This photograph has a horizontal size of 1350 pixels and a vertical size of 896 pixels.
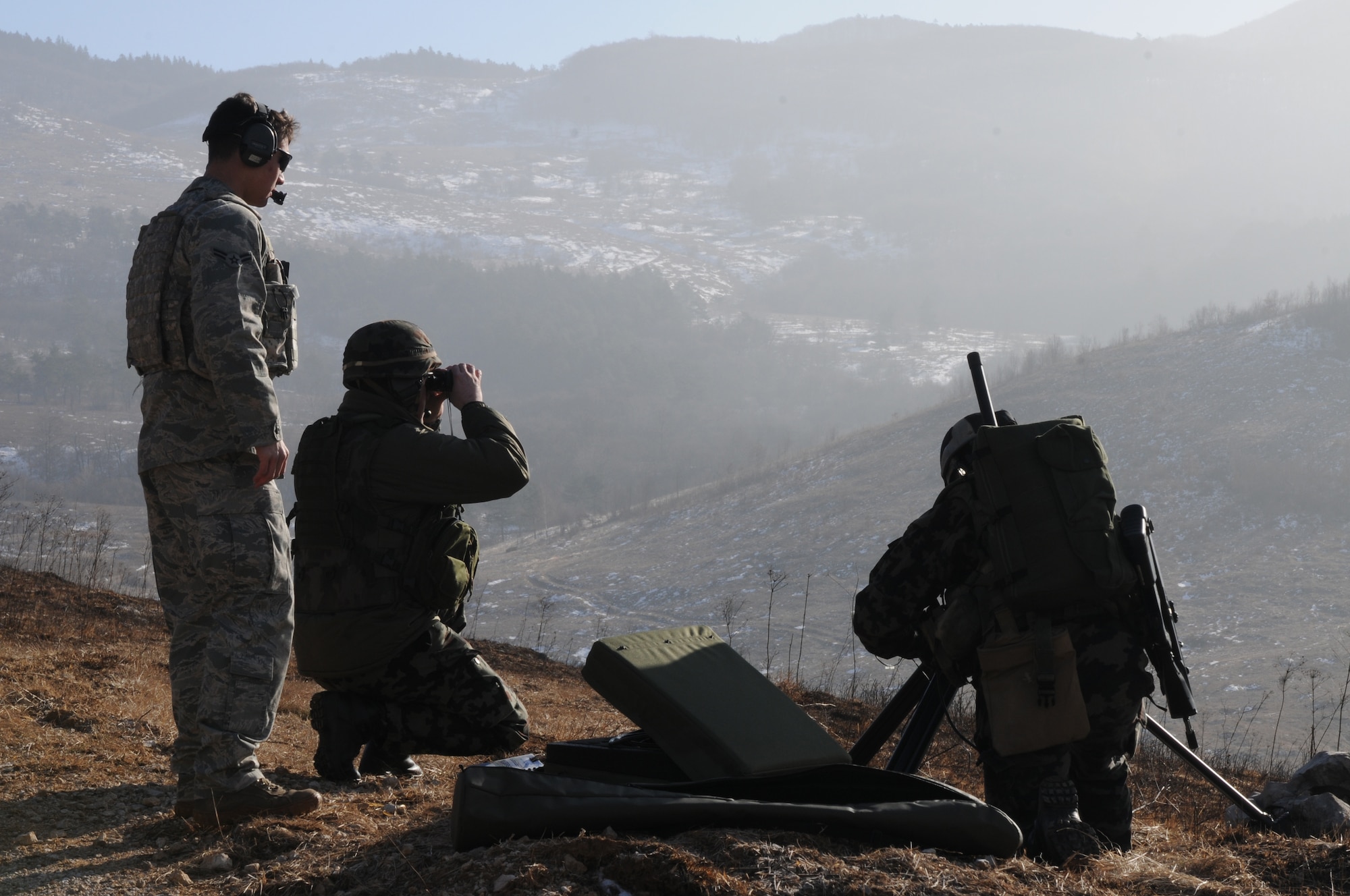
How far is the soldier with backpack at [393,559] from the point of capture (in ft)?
13.0

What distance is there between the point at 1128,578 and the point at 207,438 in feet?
10.1

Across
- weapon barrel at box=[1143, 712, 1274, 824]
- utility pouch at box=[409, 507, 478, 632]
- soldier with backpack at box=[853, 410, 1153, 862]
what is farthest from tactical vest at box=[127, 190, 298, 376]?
weapon barrel at box=[1143, 712, 1274, 824]

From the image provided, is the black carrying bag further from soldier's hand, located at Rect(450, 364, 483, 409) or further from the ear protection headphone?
the ear protection headphone

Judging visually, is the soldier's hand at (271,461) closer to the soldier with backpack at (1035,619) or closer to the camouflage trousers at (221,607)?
the camouflage trousers at (221,607)

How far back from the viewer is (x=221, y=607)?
356 centimetres

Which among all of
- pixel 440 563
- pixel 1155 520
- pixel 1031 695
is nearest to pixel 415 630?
pixel 440 563

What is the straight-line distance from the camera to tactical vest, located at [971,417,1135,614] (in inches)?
145

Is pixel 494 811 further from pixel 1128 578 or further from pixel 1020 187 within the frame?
pixel 1020 187

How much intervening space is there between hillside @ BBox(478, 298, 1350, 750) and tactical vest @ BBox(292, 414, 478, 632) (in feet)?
84.1

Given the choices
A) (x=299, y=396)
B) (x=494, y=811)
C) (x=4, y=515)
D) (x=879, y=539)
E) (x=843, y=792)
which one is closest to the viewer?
(x=494, y=811)

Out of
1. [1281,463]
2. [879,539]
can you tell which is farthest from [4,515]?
[1281,463]

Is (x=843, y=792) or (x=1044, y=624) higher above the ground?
(x=1044, y=624)

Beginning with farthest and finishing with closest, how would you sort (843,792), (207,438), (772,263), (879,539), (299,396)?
1. (772,263)
2. (299,396)
3. (879,539)
4. (207,438)
5. (843,792)

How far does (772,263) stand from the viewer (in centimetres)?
17450
